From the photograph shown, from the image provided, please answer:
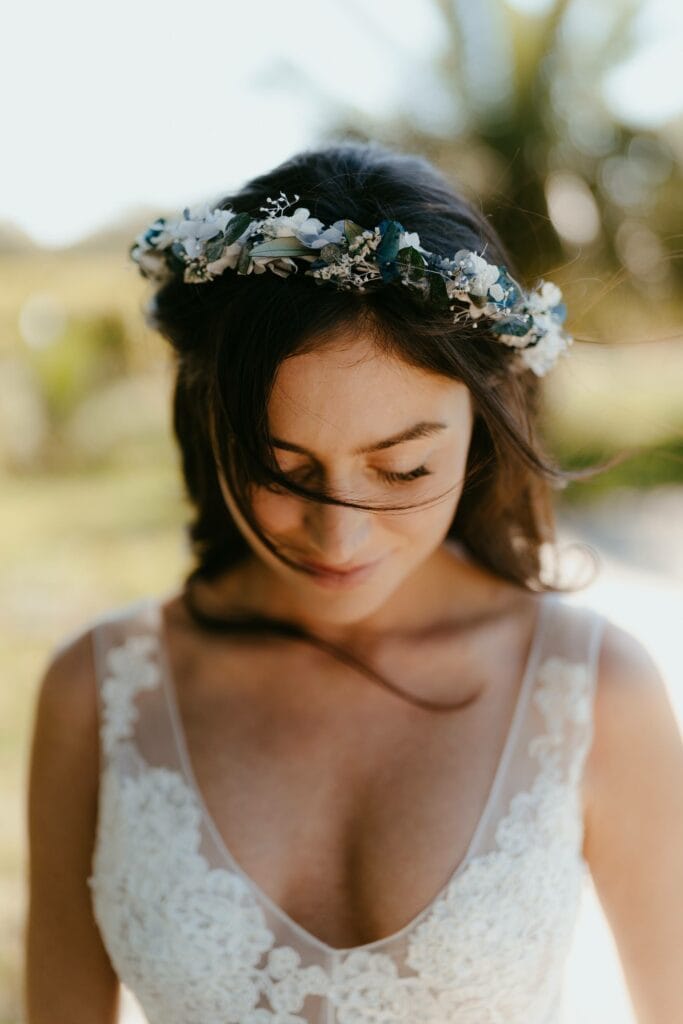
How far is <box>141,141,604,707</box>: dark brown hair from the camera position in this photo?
4.91 feet

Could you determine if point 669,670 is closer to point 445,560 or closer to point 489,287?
point 445,560

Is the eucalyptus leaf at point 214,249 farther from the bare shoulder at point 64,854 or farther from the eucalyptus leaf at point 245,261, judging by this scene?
the bare shoulder at point 64,854

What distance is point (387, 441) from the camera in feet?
4.85

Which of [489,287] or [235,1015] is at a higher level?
[489,287]

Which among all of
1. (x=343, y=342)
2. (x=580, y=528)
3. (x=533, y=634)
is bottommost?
(x=533, y=634)

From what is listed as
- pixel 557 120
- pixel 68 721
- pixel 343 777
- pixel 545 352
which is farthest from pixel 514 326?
pixel 557 120

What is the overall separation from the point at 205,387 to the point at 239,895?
2.79 ft

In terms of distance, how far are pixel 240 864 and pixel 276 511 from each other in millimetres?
614

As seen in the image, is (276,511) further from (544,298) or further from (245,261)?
(544,298)

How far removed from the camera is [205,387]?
1.68 metres

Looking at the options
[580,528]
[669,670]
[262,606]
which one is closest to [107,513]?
[580,528]

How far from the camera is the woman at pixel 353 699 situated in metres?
1.52

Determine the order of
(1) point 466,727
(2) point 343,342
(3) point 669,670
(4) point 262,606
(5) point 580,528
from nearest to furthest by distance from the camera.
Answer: (2) point 343,342 < (1) point 466,727 < (4) point 262,606 < (3) point 669,670 < (5) point 580,528

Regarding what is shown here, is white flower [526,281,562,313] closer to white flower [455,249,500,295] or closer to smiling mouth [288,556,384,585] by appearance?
white flower [455,249,500,295]
